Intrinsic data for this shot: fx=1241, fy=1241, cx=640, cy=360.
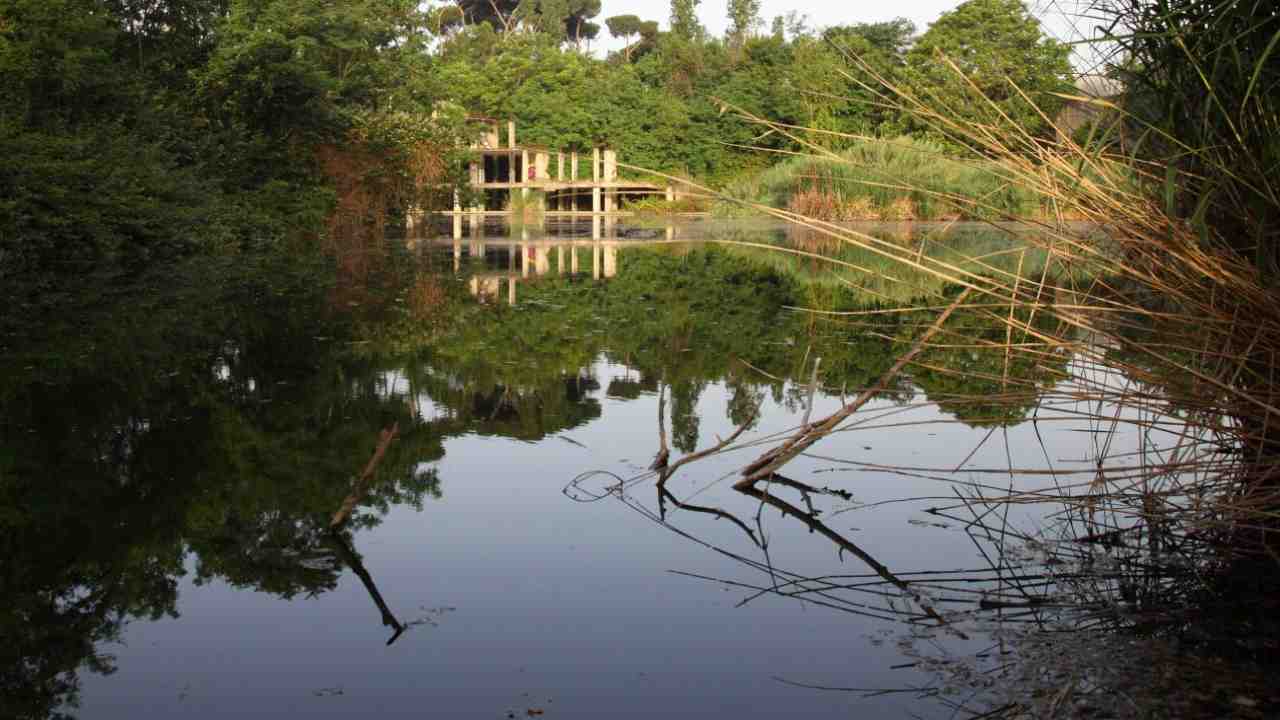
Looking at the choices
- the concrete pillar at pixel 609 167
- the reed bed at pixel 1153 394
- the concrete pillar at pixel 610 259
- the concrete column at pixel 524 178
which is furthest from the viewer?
the concrete pillar at pixel 609 167

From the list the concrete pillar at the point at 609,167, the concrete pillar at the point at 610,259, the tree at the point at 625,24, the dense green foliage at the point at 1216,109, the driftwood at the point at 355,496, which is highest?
the tree at the point at 625,24

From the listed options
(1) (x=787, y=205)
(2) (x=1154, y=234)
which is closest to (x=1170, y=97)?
(2) (x=1154, y=234)

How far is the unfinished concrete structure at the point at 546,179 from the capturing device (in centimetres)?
2991

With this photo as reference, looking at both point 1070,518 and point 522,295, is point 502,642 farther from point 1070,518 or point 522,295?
point 522,295

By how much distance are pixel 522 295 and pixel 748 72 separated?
26378 mm

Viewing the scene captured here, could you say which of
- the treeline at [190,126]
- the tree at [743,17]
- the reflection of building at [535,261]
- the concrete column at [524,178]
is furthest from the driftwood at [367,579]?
the tree at [743,17]

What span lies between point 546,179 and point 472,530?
2816cm

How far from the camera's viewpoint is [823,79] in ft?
100

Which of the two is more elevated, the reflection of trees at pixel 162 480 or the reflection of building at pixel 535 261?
the reflection of building at pixel 535 261

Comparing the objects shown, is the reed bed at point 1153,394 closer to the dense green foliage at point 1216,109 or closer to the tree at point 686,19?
the dense green foliage at point 1216,109

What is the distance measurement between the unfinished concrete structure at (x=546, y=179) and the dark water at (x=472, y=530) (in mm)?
22147

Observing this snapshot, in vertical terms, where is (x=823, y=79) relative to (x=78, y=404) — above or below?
above

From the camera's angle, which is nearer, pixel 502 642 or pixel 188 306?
pixel 502 642

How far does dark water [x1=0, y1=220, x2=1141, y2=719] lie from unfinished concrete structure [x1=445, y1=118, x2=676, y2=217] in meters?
22.1
